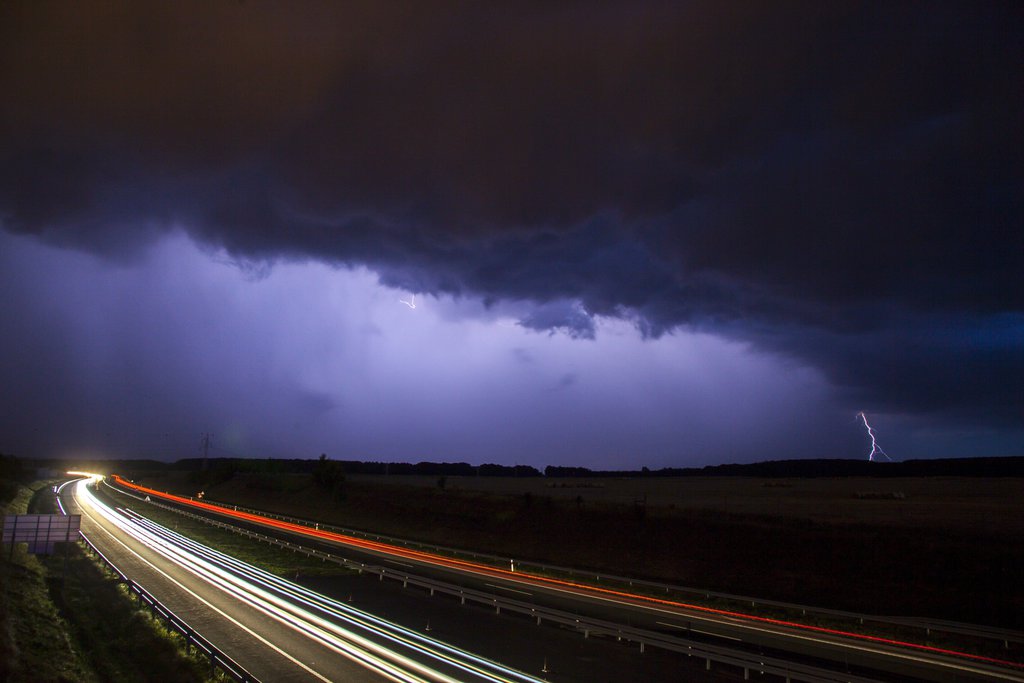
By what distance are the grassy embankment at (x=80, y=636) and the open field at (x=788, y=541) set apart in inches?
1263

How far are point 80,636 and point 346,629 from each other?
10255 millimetres

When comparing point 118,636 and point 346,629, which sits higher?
point 346,629

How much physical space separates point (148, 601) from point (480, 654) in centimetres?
1598

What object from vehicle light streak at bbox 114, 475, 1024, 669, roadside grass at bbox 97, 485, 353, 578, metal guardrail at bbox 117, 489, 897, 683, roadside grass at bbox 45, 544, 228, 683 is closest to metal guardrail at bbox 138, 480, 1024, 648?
vehicle light streak at bbox 114, 475, 1024, 669

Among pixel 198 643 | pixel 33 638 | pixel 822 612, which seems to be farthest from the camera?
pixel 822 612

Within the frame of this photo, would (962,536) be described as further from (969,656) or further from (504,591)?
(504,591)

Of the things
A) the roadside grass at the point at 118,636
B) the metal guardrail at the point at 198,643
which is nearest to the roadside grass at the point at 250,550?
the roadside grass at the point at 118,636

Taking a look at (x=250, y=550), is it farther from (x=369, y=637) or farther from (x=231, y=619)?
(x=369, y=637)

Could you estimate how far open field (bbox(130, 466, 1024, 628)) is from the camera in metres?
36.9

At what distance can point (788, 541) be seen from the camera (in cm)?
4719

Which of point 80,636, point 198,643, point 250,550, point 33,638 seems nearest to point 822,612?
point 198,643

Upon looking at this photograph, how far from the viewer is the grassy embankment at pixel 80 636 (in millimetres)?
19219

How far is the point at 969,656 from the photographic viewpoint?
24.6 m

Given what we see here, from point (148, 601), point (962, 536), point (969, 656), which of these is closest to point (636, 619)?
point (969, 656)
